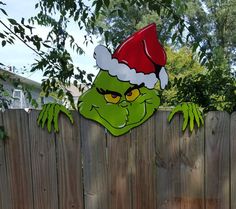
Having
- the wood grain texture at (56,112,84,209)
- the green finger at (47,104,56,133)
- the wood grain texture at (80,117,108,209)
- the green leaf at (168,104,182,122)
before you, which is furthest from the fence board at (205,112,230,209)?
the green finger at (47,104,56,133)

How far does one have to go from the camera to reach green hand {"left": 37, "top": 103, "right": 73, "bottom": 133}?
168 centimetres

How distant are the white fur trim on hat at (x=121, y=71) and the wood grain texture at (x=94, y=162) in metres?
0.27

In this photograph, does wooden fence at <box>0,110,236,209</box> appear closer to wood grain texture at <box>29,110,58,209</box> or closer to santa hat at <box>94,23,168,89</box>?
wood grain texture at <box>29,110,58,209</box>

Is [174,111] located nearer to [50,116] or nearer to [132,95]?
[132,95]

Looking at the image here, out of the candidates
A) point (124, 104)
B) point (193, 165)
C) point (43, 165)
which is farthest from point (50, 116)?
point (193, 165)

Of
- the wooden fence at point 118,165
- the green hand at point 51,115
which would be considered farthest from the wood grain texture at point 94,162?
the green hand at point 51,115

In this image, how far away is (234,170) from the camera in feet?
5.13

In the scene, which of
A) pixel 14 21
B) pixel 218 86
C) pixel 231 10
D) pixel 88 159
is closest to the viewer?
pixel 88 159

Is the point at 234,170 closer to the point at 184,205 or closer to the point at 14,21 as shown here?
the point at 184,205

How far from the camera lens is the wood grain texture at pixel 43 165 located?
1.72 metres

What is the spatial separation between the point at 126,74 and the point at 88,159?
465 mm

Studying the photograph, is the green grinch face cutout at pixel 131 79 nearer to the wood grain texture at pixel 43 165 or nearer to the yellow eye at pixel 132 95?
the yellow eye at pixel 132 95

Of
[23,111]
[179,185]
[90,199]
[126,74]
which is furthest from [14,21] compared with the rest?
[179,185]

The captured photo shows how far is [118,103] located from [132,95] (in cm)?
8
